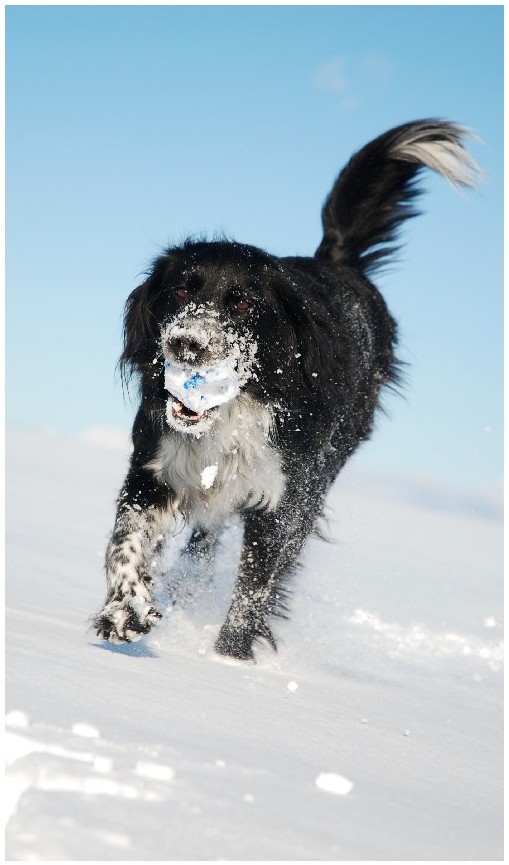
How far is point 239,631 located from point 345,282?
2.60 meters

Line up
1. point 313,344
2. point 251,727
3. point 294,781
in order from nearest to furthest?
point 294,781, point 251,727, point 313,344

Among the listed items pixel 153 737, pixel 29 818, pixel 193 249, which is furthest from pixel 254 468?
pixel 29 818

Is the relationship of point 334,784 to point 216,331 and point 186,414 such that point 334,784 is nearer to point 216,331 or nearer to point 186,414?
point 186,414

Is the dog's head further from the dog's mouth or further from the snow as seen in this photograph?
the snow

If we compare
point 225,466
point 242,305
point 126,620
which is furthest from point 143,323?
point 126,620

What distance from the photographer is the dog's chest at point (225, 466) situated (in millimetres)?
4250

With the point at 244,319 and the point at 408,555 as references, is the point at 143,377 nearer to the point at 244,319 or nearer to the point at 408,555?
the point at 244,319

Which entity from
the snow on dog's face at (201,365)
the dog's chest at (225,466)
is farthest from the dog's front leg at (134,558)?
the snow on dog's face at (201,365)

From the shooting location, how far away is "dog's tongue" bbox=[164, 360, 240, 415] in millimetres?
3917

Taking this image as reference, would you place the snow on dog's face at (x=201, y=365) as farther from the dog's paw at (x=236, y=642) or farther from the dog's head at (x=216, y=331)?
the dog's paw at (x=236, y=642)

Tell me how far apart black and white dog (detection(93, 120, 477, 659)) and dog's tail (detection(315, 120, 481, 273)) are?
1619mm

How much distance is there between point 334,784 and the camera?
1.93 meters

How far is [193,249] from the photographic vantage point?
4.48 metres

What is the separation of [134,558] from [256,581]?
29.5 inches
